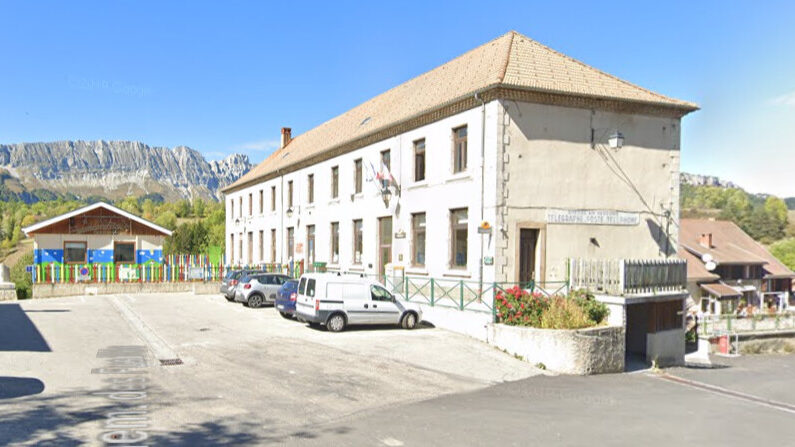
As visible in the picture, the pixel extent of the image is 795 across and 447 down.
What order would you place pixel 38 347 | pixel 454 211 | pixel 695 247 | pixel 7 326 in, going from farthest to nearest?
1. pixel 695 247
2. pixel 454 211
3. pixel 7 326
4. pixel 38 347

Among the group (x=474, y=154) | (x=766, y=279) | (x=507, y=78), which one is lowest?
(x=766, y=279)

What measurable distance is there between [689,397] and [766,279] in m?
44.9

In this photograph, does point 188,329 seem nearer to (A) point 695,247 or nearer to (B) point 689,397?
(B) point 689,397

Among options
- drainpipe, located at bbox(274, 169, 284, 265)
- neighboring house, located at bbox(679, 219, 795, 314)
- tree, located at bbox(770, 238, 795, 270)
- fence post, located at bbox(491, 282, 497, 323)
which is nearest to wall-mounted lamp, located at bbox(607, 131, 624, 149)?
fence post, located at bbox(491, 282, 497, 323)

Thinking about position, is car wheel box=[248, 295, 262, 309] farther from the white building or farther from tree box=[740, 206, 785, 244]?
tree box=[740, 206, 785, 244]

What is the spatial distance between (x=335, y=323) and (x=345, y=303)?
636 mm

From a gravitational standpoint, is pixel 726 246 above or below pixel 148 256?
above

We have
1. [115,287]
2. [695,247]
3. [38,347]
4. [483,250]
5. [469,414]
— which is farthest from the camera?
[695,247]

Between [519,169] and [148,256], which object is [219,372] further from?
[148,256]

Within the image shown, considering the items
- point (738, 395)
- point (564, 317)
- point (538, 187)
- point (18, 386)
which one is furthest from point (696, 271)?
point (18, 386)

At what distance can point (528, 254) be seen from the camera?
18.8 m

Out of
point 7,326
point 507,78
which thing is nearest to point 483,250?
point 507,78

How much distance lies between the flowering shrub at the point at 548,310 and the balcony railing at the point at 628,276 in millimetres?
750

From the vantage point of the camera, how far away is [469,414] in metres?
9.75
